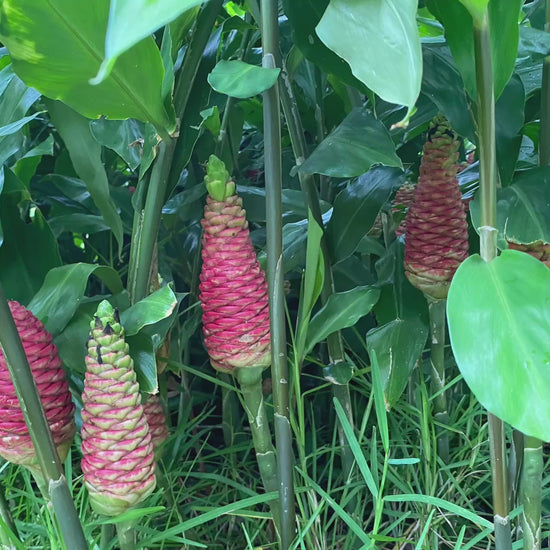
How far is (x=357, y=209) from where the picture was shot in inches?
24.8

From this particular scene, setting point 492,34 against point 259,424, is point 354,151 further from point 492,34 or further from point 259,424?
point 259,424

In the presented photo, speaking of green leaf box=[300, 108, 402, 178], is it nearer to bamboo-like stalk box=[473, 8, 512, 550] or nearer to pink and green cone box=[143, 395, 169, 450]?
bamboo-like stalk box=[473, 8, 512, 550]

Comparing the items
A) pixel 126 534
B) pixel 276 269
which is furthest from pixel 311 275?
pixel 126 534

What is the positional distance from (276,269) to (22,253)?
31cm

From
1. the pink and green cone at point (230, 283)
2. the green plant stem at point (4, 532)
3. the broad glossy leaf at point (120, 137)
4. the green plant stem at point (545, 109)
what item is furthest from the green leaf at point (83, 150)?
the green plant stem at point (545, 109)

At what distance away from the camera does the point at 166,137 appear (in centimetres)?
50

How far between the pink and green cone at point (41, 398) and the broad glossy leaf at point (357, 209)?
309mm

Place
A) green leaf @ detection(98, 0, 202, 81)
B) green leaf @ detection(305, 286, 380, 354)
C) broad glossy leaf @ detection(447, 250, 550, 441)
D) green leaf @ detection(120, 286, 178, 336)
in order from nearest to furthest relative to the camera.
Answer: green leaf @ detection(98, 0, 202, 81) → broad glossy leaf @ detection(447, 250, 550, 441) → green leaf @ detection(120, 286, 178, 336) → green leaf @ detection(305, 286, 380, 354)

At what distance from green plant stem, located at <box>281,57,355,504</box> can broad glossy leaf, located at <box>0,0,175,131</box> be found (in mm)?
144

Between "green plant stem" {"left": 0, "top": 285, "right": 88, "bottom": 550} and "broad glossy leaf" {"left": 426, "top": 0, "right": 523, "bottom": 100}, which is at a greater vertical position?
"broad glossy leaf" {"left": 426, "top": 0, "right": 523, "bottom": 100}

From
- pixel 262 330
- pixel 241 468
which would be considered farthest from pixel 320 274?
pixel 241 468

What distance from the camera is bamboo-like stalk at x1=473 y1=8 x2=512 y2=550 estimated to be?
0.36 metres

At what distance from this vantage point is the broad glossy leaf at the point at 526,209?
479mm

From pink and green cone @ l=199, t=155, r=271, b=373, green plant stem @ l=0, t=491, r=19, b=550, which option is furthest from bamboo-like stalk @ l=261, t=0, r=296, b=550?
green plant stem @ l=0, t=491, r=19, b=550
